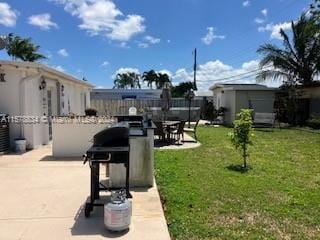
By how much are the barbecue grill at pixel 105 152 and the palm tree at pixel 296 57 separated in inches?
894

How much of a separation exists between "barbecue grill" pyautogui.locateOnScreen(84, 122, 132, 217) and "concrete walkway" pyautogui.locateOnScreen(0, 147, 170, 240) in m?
0.29

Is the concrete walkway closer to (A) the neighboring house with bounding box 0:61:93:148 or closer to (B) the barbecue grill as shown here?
(B) the barbecue grill

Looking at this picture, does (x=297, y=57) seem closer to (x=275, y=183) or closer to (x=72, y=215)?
(x=275, y=183)

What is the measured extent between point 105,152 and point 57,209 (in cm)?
118

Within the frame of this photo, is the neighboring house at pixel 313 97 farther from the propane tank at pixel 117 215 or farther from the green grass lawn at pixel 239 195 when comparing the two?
the propane tank at pixel 117 215

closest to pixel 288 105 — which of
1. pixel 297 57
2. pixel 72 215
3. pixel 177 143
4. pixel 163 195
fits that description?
pixel 297 57

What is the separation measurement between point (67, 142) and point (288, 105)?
16957 millimetres

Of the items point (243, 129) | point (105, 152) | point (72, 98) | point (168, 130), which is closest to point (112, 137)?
point (105, 152)

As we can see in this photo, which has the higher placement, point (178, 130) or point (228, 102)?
point (228, 102)

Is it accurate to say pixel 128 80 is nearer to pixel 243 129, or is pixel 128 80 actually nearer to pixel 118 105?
pixel 118 105

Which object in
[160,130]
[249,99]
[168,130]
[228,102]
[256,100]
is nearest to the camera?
[160,130]

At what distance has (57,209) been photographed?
5.50m

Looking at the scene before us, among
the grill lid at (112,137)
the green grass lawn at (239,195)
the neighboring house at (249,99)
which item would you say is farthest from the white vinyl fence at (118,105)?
the grill lid at (112,137)

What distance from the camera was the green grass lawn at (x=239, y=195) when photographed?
15.7ft
